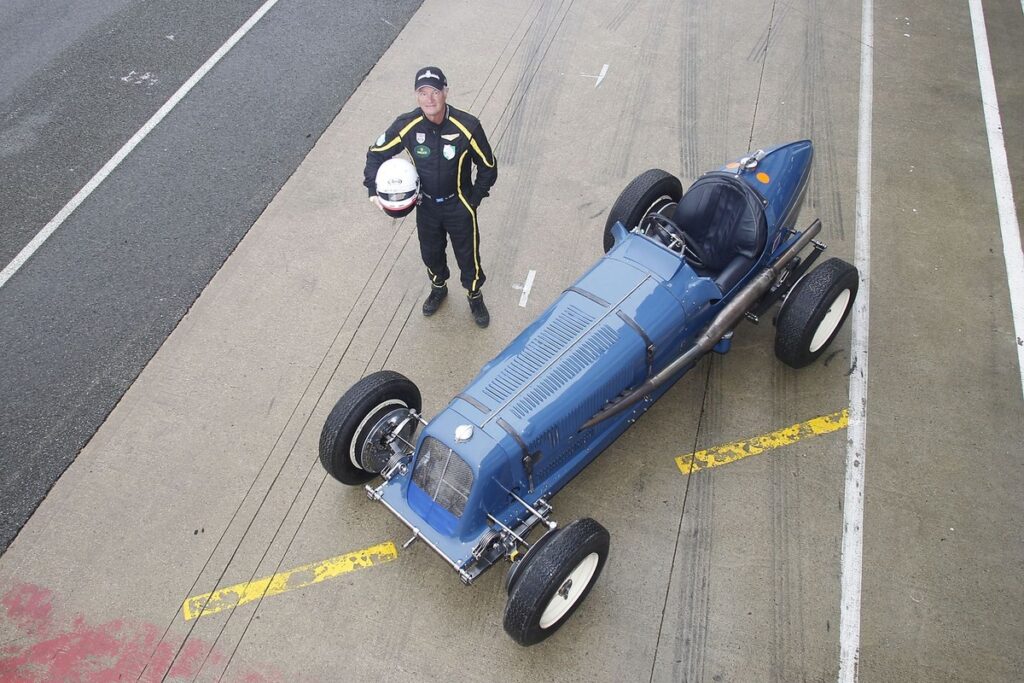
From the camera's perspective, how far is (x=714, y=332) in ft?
16.5

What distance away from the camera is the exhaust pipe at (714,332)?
475 cm

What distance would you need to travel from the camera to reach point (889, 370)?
570 cm

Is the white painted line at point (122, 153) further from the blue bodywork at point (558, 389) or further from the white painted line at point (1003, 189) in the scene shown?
the white painted line at point (1003, 189)

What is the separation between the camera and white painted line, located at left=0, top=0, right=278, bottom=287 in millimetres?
6766

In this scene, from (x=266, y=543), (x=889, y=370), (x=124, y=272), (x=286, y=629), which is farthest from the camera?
(x=124, y=272)

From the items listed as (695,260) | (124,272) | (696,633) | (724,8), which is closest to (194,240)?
(124,272)

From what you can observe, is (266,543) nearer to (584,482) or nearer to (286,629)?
A: (286,629)

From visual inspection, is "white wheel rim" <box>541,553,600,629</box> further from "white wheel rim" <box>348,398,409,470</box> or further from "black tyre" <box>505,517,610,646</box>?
"white wheel rim" <box>348,398,409,470</box>

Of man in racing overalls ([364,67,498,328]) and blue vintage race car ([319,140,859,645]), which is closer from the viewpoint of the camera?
blue vintage race car ([319,140,859,645])

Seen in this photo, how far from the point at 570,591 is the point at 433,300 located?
270cm

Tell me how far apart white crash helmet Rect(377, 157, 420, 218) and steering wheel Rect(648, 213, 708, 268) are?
176cm

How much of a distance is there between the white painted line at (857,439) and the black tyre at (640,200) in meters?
1.83

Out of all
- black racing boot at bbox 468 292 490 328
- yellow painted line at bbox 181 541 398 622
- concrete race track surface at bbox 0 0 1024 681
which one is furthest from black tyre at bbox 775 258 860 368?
yellow painted line at bbox 181 541 398 622

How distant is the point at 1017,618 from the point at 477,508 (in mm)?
3285
